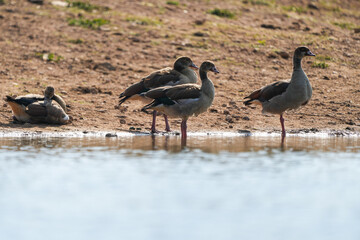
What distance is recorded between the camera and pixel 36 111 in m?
13.9

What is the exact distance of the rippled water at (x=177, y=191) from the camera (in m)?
6.77

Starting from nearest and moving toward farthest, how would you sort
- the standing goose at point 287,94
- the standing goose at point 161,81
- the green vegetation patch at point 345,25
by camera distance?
the standing goose at point 287,94, the standing goose at point 161,81, the green vegetation patch at point 345,25

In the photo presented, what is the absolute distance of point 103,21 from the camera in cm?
2078

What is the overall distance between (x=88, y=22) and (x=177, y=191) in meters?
13.3

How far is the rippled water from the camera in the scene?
22.2ft

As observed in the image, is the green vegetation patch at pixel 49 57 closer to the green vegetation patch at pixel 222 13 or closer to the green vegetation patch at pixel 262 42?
the green vegetation patch at pixel 262 42

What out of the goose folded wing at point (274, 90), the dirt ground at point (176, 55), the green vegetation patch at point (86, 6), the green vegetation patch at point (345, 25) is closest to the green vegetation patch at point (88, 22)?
the dirt ground at point (176, 55)

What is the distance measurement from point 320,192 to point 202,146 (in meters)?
3.85

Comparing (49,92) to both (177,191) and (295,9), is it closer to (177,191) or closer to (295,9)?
(177,191)

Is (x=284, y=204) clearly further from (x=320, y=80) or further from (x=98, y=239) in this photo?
(x=320, y=80)

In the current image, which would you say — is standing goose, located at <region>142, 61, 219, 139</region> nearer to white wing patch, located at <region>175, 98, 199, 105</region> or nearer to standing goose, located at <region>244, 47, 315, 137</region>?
white wing patch, located at <region>175, 98, 199, 105</region>

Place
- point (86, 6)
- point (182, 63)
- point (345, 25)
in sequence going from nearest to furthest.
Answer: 1. point (182, 63)
2. point (86, 6)
3. point (345, 25)

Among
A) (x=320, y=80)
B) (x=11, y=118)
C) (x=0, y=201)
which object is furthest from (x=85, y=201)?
(x=320, y=80)

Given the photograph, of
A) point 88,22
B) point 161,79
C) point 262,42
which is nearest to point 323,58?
point 262,42
